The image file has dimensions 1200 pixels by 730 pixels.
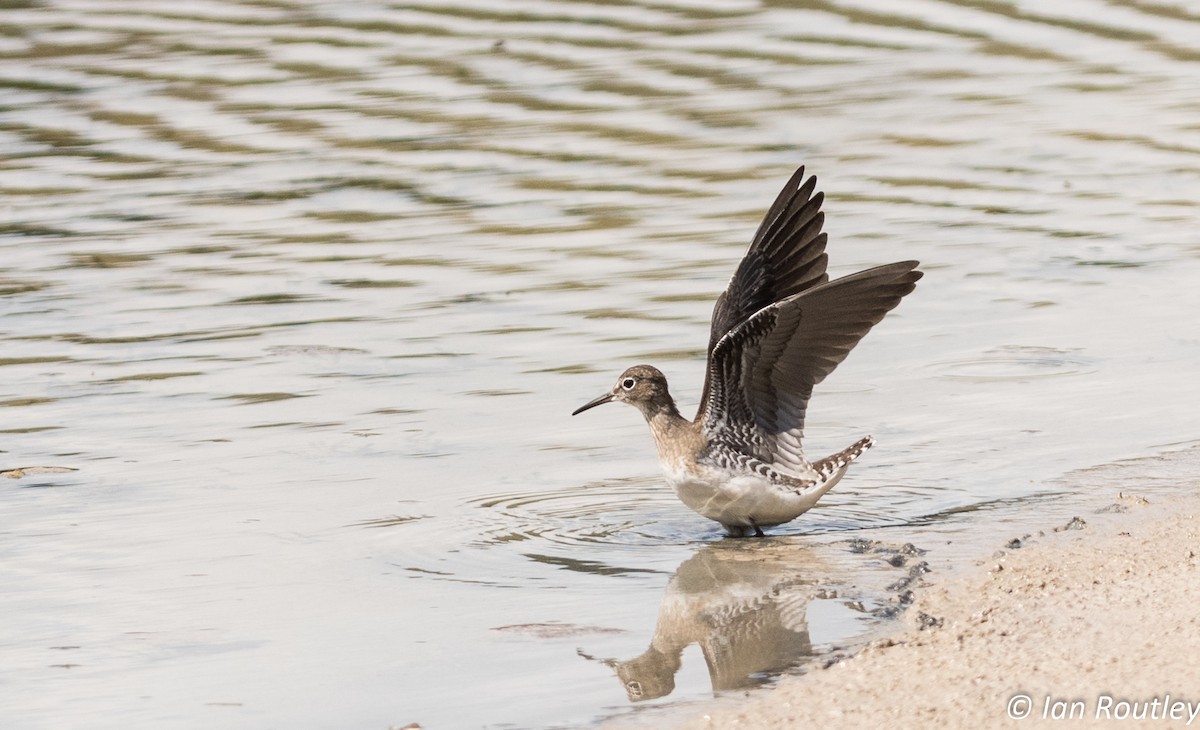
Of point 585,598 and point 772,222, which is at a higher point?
point 772,222

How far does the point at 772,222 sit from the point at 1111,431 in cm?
225

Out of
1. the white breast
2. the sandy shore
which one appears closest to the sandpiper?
the white breast

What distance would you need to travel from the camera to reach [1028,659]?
5.89m

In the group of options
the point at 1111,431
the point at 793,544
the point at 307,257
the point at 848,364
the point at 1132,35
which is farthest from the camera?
the point at 1132,35

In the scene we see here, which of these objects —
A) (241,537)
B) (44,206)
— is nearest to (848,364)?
(241,537)

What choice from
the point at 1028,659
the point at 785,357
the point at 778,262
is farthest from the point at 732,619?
the point at 778,262

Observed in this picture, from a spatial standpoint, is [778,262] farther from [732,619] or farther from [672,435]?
[732,619]

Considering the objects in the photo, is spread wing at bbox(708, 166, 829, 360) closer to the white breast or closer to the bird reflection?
the white breast

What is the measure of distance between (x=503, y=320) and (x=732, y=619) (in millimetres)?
5180

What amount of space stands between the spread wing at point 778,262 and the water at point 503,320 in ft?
3.13

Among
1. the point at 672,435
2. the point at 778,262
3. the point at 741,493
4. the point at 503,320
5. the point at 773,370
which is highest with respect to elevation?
the point at 778,262

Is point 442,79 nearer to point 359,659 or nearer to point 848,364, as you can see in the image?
point 848,364

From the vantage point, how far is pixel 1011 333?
11.2 metres

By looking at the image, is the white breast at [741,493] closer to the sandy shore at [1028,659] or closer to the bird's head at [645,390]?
the bird's head at [645,390]
